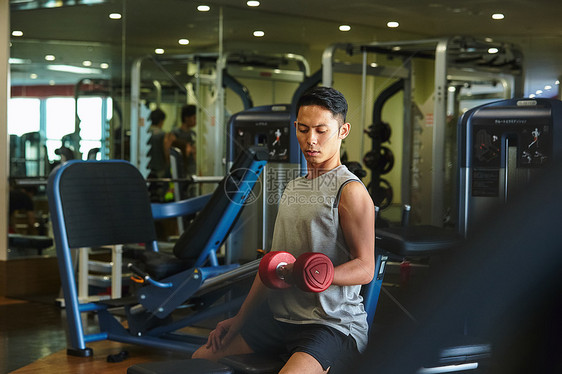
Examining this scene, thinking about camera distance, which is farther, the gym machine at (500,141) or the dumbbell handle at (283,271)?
the gym machine at (500,141)

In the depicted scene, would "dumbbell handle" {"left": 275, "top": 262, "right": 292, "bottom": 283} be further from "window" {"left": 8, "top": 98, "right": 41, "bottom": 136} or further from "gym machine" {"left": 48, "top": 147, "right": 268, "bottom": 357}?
"window" {"left": 8, "top": 98, "right": 41, "bottom": 136}

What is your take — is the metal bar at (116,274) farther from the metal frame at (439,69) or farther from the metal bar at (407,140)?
the metal bar at (407,140)

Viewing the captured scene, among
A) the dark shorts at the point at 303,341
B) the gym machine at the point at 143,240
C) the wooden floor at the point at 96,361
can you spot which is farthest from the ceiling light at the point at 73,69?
the dark shorts at the point at 303,341

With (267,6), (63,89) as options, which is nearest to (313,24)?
(267,6)

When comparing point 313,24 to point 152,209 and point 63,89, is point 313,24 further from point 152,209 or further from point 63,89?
point 152,209

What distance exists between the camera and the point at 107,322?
145 inches

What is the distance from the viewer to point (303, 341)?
1585 millimetres

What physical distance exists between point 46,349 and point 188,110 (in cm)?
304

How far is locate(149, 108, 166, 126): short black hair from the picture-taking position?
6.12 meters

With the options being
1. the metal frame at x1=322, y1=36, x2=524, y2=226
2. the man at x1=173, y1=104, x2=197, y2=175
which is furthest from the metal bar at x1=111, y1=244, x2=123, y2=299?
the metal frame at x1=322, y1=36, x2=524, y2=226

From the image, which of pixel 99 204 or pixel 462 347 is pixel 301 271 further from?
pixel 99 204

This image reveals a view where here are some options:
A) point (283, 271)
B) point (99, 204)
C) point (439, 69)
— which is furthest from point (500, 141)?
point (283, 271)

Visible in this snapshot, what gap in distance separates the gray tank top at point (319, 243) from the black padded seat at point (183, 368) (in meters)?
0.19

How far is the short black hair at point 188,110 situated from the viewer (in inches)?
250
